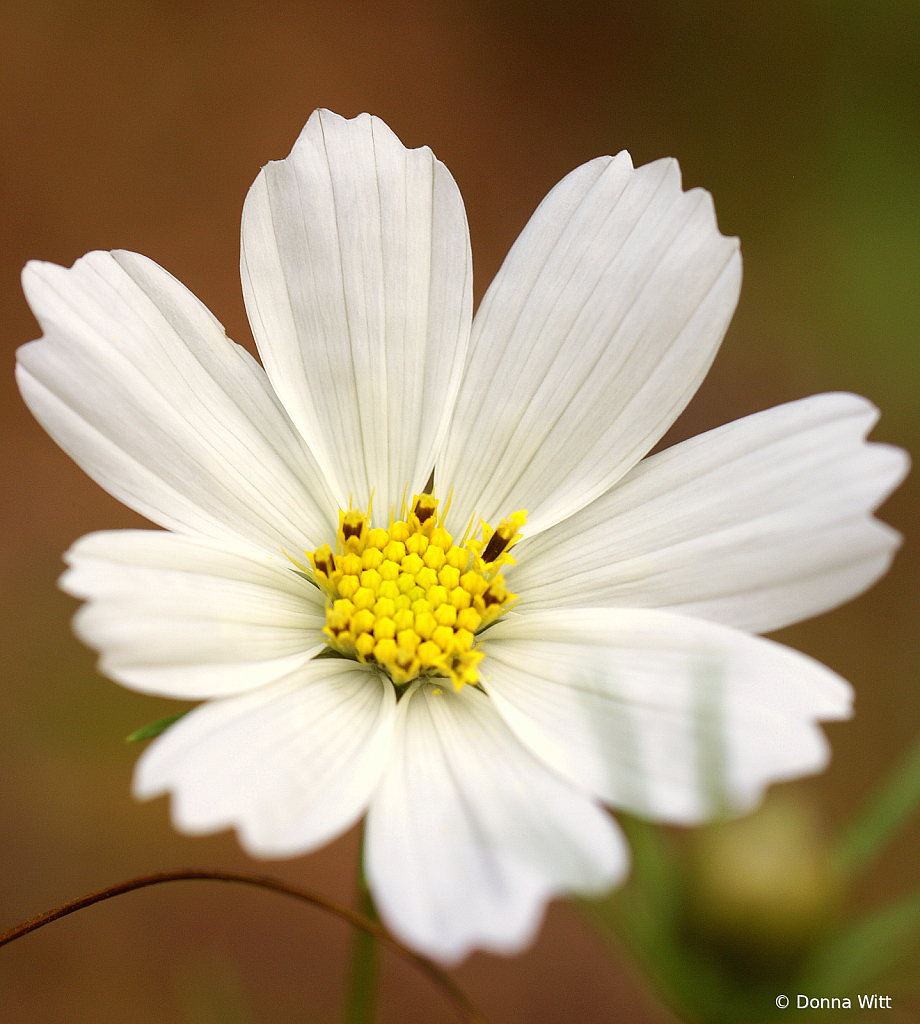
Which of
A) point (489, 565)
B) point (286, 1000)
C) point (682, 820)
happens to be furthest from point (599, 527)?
point (286, 1000)

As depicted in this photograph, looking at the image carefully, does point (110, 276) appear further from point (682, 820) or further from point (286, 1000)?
point (286, 1000)

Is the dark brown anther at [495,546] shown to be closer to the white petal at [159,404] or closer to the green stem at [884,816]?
the white petal at [159,404]

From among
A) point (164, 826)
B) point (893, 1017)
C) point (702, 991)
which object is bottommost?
point (893, 1017)

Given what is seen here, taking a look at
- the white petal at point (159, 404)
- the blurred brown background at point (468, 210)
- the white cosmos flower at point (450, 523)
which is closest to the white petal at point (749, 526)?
the white cosmos flower at point (450, 523)

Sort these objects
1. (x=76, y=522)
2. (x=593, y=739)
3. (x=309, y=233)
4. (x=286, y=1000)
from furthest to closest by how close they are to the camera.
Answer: (x=76, y=522)
(x=286, y=1000)
(x=309, y=233)
(x=593, y=739)

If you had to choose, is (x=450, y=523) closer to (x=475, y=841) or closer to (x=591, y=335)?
(x=591, y=335)

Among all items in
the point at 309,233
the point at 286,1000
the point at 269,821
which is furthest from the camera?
the point at 286,1000

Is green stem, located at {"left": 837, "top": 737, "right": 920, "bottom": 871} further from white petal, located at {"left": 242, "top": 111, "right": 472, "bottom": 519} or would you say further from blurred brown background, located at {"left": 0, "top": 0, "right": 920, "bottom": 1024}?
blurred brown background, located at {"left": 0, "top": 0, "right": 920, "bottom": 1024}
